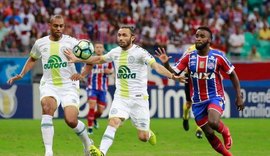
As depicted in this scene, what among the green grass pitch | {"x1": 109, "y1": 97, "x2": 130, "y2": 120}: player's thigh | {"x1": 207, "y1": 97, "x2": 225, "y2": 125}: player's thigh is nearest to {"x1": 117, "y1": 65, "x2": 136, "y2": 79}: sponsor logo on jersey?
{"x1": 109, "y1": 97, "x2": 130, "y2": 120}: player's thigh

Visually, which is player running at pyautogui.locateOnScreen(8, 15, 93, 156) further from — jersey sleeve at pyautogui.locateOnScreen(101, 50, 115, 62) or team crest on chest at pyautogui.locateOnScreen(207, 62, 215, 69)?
team crest on chest at pyautogui.locateOnScreen(207, 62, 215, 69)

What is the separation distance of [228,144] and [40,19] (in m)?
16.2

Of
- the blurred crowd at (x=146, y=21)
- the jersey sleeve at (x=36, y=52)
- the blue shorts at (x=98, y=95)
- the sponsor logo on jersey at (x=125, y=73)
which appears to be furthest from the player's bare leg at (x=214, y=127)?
the blurred crowd at (x=146, y=21)

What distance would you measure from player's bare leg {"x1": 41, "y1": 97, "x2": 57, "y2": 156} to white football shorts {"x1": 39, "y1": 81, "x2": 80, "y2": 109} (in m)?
0.16

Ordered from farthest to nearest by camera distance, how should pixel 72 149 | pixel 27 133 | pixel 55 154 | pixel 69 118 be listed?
pixel 27 133 → pixel 72 149 → pixel 55 154 → pixel 69 118

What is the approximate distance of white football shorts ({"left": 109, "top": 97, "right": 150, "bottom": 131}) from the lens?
14648 mm

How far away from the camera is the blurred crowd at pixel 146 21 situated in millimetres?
29375

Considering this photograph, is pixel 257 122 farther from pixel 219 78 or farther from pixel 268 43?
pixel 219 78

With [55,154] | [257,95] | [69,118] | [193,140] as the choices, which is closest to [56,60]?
[69,118]

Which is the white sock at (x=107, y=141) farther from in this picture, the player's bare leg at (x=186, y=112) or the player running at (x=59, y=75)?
the player's bare leg at (x=186, y=112)

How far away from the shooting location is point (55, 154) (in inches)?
642

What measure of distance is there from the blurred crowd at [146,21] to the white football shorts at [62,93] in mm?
13087

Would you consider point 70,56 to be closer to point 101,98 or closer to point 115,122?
point 115,122

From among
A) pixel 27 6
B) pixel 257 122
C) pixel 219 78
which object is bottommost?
pixel 257 122
